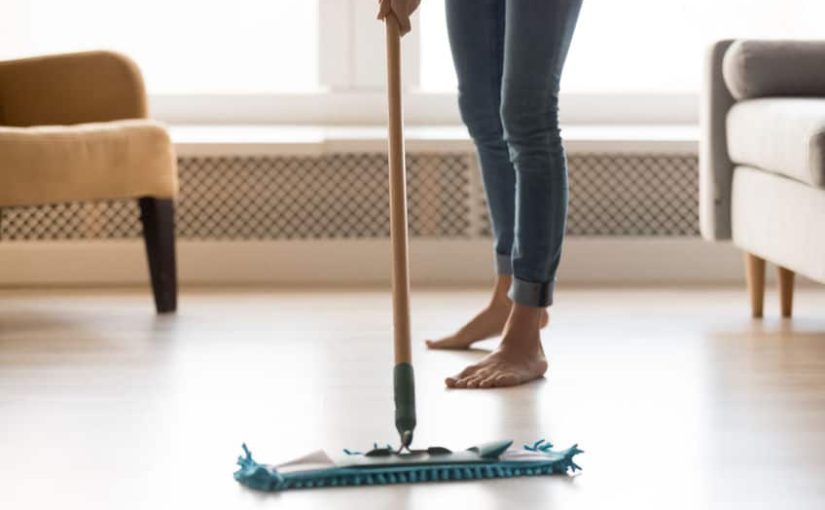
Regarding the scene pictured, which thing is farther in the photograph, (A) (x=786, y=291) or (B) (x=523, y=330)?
(A) (x=786, y=291)

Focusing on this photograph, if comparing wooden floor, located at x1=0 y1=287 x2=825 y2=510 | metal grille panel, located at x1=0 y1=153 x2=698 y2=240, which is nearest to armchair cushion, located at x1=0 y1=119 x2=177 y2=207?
wooden floor, located at x1=0 y1=287 x2=825 y2=510

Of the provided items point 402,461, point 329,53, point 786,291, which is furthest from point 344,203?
point 402,461

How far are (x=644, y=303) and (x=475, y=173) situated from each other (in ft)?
1.95

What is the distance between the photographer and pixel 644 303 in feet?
11.1

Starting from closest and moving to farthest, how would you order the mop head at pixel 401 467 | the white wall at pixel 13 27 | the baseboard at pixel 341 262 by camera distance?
the mop head at pixel 401 467, the baseboard at pixel 341 262, the white wall at pixel 13 27

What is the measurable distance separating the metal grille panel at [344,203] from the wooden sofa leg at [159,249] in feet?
1.74

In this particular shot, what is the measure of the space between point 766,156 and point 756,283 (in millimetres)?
409

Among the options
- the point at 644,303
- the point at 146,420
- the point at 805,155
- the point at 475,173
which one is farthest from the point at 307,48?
the point at 146,420

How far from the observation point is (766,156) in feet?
9.44

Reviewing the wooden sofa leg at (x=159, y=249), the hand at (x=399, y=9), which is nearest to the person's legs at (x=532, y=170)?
the hand at (x=399, y=9)

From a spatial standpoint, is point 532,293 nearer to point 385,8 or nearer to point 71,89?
point 385,8

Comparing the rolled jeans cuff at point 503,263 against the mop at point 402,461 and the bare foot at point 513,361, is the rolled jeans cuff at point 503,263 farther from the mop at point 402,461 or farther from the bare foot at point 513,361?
the mop at point 402,461

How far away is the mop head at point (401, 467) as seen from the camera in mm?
1729

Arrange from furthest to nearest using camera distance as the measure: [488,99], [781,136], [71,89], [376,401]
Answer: [71,89] < [781,136] < [488,99] < [376,401]
